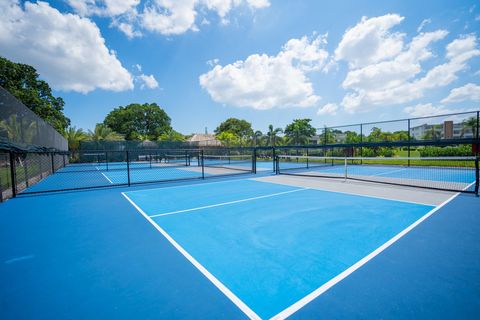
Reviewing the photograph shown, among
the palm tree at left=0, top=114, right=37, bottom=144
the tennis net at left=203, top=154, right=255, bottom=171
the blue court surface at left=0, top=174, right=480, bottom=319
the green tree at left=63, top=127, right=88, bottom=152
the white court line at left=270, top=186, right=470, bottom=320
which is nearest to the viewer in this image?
the white court line at left=270, top=186, right=470, bottom=320

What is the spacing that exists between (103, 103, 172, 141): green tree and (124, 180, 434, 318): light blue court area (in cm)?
5089

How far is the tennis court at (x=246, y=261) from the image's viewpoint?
231 centimetres

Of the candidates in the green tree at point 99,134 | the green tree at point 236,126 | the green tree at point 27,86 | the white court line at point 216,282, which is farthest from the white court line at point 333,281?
the green tree at point 236,126

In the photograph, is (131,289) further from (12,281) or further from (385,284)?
(385,284)

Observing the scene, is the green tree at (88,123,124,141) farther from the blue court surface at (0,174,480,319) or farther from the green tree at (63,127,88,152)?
the blue court surface at (0,174,480,319)

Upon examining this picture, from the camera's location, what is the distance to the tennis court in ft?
7.57

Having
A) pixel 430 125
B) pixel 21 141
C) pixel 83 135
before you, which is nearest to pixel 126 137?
pixel 83 135

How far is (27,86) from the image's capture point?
99.9 feet

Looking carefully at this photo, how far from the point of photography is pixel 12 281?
282cm

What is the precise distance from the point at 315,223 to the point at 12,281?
4806mm

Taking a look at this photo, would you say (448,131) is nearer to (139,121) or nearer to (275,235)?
(275,235)

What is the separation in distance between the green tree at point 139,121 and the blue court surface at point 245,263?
51.5 meters

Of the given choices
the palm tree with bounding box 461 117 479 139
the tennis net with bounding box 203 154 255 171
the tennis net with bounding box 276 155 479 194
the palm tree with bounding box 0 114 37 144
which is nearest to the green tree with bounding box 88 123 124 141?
the tennis net with bounding box 203 154 255 171

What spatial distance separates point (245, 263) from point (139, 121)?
59.1 meters
